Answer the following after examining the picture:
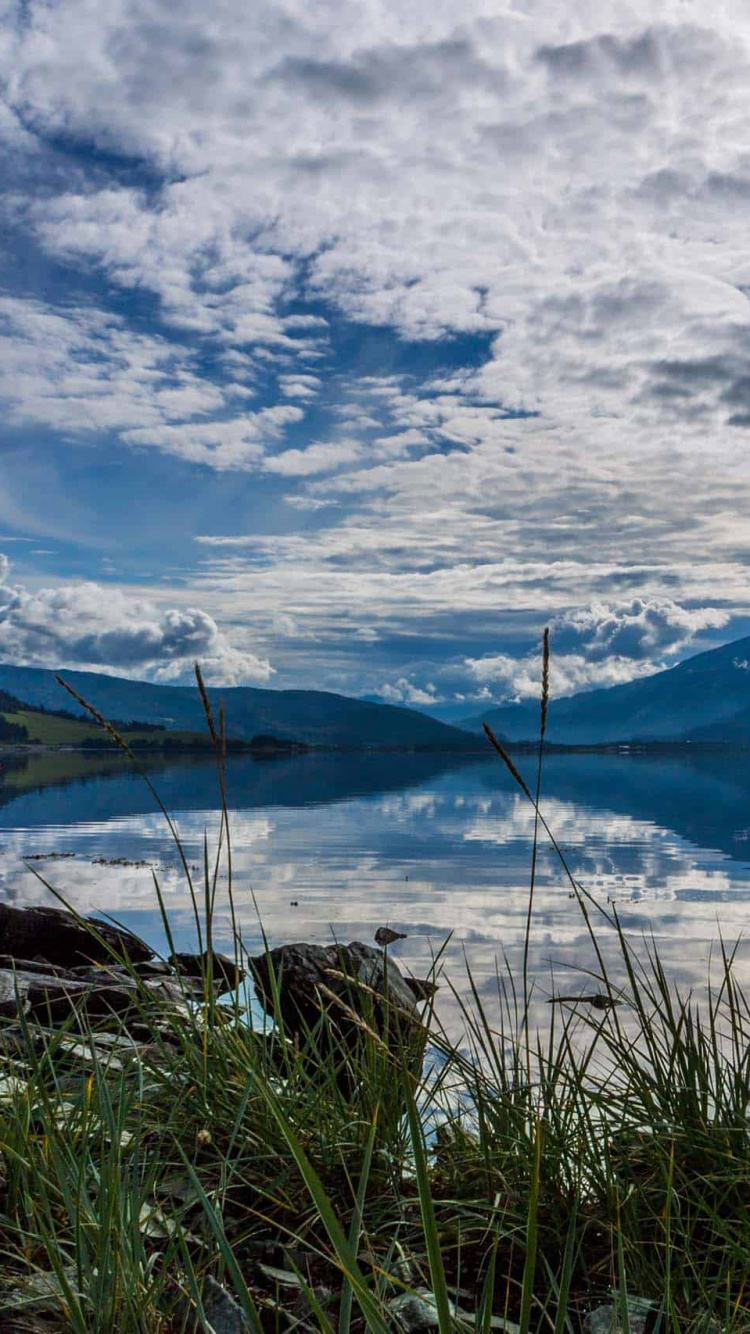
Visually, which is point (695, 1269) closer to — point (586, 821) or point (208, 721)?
point (208, 721)

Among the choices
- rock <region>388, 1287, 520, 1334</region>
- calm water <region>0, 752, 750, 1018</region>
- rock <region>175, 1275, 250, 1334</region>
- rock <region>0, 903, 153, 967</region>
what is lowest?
calm water <region>0, 752, 750, 1018</region>

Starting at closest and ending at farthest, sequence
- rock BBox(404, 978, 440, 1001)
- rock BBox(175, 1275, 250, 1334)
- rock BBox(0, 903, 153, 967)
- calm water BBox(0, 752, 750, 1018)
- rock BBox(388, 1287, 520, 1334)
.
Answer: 1. rock BBox(175, 1275, 250, 1334)
2. rock BBox(388, 1287, 520, 1334)
3. rock BBox(404, 978, 440, 1001)
4. rock BBox(0, 903, 153, 967)
5. calm water BBox(0, 752, 750, 1018)

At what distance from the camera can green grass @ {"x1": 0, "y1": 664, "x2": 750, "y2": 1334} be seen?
340 cm

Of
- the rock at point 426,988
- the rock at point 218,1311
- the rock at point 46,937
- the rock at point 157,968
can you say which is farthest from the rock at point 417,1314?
the rock at point 46,937

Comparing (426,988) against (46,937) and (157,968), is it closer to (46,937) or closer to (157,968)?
(157,968)

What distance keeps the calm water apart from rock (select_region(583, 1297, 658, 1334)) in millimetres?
1223

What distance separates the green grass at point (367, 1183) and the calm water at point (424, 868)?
2.53 feet

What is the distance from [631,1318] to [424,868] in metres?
28.3

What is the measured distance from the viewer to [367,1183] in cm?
385

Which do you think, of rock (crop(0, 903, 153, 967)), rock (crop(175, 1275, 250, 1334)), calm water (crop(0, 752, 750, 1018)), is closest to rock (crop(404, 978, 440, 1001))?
calm water (crop(0, 752, 750, 1018))

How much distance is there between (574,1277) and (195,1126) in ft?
5.69

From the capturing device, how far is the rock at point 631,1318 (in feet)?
11.4

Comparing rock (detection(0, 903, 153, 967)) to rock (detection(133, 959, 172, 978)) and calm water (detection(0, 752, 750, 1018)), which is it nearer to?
rock (detection(133, 959, 172, 978))

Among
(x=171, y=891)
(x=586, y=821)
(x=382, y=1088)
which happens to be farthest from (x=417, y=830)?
(x=382, y=1088)
